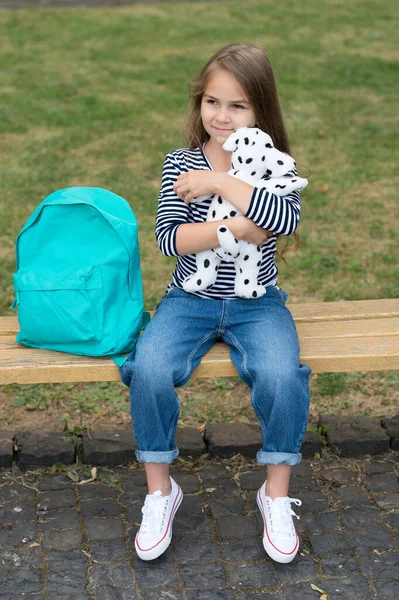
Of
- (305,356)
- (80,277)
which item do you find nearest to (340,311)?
(305,356)

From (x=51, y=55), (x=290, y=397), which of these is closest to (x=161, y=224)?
(x=290, y=397)

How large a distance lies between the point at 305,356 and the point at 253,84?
0.97 m

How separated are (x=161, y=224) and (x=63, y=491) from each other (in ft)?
3.64

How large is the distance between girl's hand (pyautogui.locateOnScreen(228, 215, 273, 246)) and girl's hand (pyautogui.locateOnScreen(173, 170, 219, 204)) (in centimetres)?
13

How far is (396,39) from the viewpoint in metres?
10.7

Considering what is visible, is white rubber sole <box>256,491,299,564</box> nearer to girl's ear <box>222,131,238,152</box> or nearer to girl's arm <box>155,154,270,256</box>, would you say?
girl's arm <box>155,154,270,256</box>

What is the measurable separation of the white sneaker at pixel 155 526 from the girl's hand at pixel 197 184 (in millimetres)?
1044

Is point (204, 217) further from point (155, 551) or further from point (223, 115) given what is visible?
point (155, 551)

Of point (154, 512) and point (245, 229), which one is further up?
point (245, 229)

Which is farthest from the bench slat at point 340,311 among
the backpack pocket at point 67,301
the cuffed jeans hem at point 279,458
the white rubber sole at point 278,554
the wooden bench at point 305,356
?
the white rubber sole at point 278,554

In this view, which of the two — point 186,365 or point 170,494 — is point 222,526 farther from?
point 186,365

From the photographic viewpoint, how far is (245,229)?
10.1 ft

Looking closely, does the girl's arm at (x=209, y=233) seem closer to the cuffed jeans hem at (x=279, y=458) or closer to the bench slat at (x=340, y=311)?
the bench slat at (x=340, y=311)

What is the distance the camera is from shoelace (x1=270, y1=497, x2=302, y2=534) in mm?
3023
